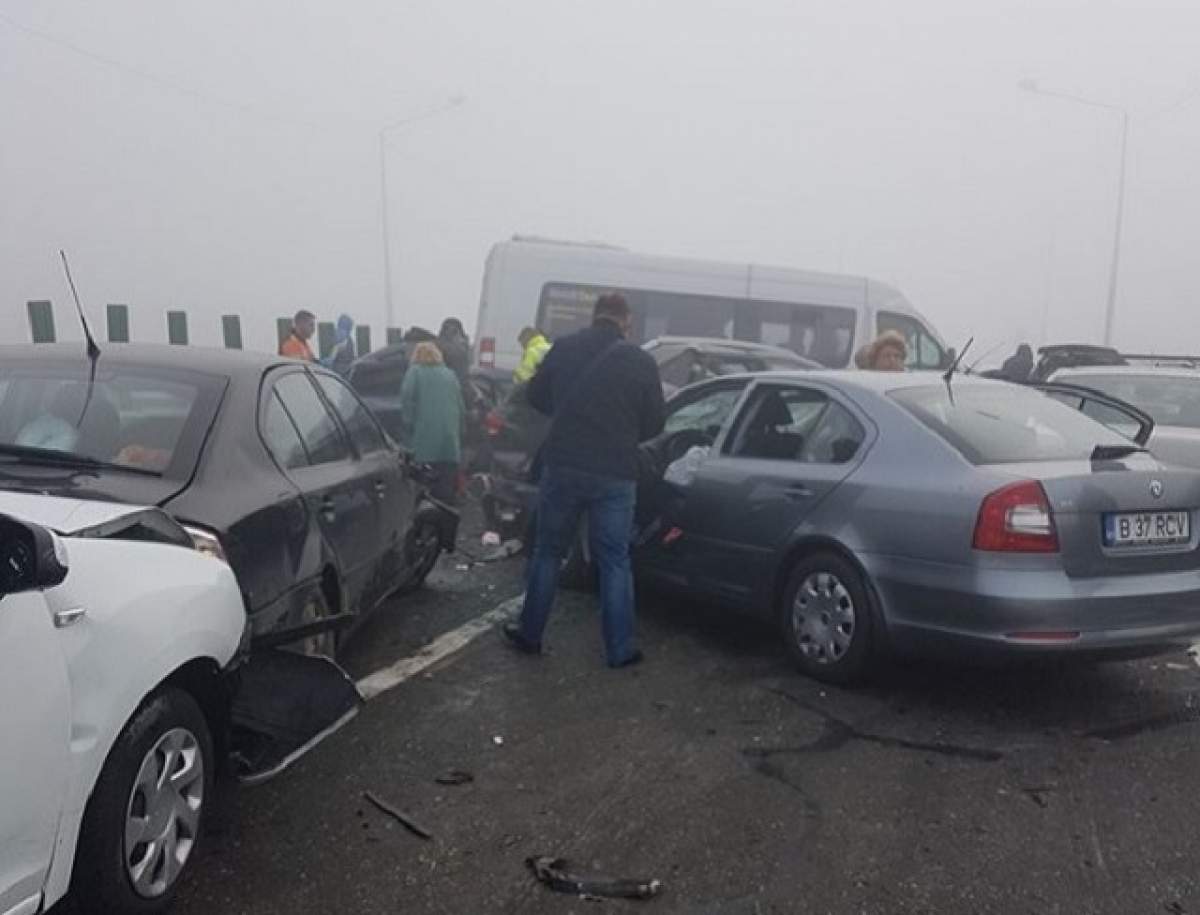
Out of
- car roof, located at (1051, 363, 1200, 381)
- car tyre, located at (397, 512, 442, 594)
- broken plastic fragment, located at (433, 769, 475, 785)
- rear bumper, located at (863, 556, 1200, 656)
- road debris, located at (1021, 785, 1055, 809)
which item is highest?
car roof, located at (1051, 363, 1200, 381)

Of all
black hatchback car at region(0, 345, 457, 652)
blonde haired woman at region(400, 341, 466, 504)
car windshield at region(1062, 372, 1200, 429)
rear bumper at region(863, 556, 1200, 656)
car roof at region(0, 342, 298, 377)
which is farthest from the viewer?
blonde haired woman at region(400, 341, 466, 504)

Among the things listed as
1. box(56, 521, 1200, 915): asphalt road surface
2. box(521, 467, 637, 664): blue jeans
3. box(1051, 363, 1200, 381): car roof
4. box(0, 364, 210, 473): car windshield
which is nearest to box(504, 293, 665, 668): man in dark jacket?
box(521, 467, 637, 664): blue jeans

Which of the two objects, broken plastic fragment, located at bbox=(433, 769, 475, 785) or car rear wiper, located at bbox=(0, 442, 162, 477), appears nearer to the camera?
car rear wiper, located at bbox=(0, 442, 162, 477)

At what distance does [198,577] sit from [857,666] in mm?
2985

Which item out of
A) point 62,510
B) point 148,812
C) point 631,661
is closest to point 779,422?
point 631,661

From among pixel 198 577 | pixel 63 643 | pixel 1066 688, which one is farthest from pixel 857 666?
pixel 63 643

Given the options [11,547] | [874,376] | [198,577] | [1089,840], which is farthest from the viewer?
[874,376]

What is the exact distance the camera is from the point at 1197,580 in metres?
4.71

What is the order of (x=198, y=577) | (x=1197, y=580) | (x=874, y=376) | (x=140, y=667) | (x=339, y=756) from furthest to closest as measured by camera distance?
(x=874, y=376) < (x=1197, y=580) < (x=339, y=756) < (x=198, y=577) < (x=140, y=667)

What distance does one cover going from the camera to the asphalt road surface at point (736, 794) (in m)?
3.22

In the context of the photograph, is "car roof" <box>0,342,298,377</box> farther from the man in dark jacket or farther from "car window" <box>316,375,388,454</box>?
the man in dark jacket

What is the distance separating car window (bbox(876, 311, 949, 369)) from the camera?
49.6 ft

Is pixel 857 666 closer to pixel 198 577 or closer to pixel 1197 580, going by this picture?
pixel 1197 580

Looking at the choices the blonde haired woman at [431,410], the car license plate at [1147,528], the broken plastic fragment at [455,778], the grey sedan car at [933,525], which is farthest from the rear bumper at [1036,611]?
the blonde haired woman at [431,410]
